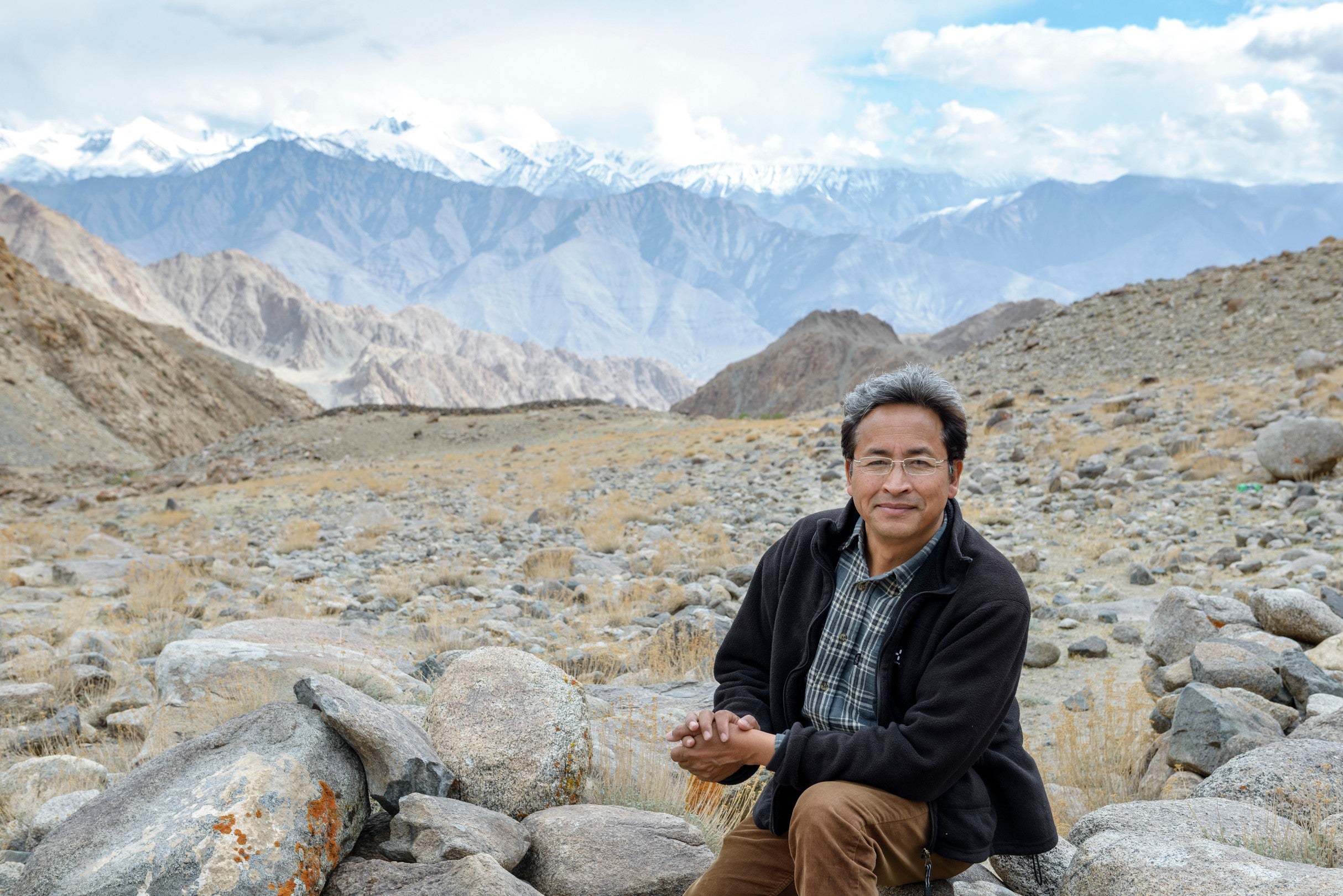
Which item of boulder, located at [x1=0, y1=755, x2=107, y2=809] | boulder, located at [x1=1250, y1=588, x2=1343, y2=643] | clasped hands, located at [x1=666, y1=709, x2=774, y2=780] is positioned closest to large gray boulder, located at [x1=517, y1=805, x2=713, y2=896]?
clasped hands, located at [x1=666, y1=709, x2=774, y2=780]

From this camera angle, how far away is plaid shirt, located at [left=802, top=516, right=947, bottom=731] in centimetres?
267

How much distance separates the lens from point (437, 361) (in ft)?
569

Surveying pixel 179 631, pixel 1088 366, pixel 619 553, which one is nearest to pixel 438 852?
pixel 179 631

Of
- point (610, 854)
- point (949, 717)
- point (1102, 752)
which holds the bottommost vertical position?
point (1102, 752)

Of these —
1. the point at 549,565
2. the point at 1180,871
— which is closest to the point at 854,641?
the point at 1180,871

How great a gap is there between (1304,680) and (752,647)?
3324 mm

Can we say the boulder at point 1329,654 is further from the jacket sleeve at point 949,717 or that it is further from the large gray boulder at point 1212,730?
the jacket sleeve at point 949,717

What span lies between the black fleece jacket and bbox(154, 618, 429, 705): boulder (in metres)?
2.50

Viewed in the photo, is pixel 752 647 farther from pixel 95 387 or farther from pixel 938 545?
pixel 95 387

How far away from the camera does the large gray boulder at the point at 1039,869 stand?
9.94 feet

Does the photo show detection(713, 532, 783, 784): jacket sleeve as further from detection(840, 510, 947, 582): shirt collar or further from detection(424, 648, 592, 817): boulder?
detection(424, 648, 592, 817): boulder

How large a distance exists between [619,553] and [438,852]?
7862 mm

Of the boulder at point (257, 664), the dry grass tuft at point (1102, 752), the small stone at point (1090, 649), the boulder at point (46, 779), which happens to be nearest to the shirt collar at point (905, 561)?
the dry grass tuft at point (1102, 752)

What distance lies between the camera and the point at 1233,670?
4543 mm
